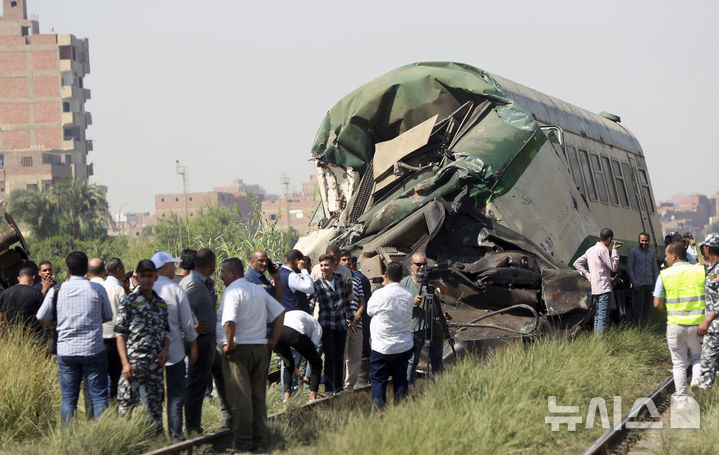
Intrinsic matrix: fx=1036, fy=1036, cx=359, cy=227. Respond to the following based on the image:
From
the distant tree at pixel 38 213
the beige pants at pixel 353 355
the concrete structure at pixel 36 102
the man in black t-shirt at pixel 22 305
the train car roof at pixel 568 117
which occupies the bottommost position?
the beige pants at pixel 353 355

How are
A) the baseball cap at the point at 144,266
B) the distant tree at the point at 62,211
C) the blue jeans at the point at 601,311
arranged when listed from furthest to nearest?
1. the distant tree at the point at 62,211
2. the blue jeans at the point at 601,311
3. the baseball cap at the point at 144,266

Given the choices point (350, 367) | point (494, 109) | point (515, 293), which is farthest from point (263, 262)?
point (494, 109)

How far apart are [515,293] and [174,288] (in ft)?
18.2

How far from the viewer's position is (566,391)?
33.3 ft

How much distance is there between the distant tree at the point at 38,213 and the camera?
80.6 metres

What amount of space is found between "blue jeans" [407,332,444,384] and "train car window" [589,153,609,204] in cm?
669

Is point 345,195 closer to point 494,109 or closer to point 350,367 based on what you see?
point 494,109

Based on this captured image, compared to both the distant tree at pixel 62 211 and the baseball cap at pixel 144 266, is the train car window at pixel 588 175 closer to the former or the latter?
the baseball cap at pixel 144 266

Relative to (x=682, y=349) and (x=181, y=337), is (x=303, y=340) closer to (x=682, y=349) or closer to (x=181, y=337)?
(x=181, y=337)

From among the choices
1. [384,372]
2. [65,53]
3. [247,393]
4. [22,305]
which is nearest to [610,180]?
[384,372]

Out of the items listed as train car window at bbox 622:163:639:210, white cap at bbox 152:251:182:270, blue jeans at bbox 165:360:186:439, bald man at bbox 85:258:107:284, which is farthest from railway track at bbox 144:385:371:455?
train car window at bbox 622:163:639:210

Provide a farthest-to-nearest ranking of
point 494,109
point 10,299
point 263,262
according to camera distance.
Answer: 1. point 494,109
2. point 10,299
3. point 263,262

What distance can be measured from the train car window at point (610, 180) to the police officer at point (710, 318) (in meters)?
8.05

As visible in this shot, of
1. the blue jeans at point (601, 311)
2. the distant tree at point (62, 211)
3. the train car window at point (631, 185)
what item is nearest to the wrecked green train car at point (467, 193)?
the blue jeans at point (601, 311)
